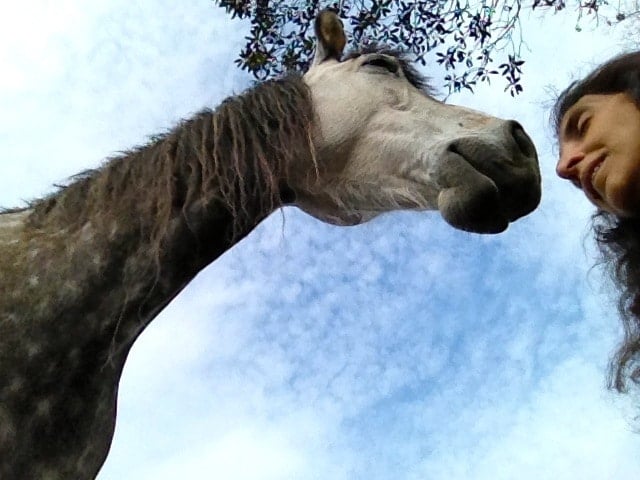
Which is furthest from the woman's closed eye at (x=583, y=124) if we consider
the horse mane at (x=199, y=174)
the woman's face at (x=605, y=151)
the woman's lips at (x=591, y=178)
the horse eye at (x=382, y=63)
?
the horse eye at (x=382, y=63)

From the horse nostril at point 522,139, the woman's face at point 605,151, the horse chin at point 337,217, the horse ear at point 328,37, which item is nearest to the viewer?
the woman's face at point 605,151

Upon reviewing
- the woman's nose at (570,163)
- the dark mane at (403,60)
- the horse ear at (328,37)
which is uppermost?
the horse ear at (328,37)

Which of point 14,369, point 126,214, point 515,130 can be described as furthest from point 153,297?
point 515,130

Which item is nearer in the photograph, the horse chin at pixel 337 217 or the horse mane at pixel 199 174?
the horse mane at pixel 199 174

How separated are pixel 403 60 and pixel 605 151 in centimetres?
132

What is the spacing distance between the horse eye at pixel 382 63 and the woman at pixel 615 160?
0.69 metres

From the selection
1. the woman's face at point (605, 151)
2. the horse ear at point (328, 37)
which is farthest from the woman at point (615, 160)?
the horse ear at point (328, 37)

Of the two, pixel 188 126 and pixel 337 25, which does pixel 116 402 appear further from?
pixel 337 25

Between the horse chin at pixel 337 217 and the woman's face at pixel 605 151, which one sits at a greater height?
the horse chin at pixel 337 217

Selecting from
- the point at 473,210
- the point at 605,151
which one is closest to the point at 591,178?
the point at 605,151

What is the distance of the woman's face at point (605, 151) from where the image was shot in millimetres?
1477

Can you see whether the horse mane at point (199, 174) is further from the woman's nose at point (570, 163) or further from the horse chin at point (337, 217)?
the woman's nose at point (570, 163)

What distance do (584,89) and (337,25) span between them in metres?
1.17

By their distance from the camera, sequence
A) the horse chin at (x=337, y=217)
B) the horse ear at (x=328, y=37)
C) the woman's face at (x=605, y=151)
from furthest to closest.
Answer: the horse ear at (x=328, y=37)
the horse chin at (x=337, y=217)
the woman's face at (x=605, y=151)
